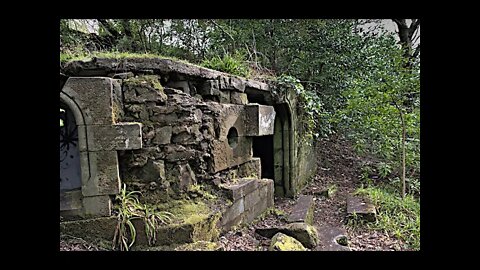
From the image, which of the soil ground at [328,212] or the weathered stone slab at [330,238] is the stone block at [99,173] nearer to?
the soil ground at [328,212]

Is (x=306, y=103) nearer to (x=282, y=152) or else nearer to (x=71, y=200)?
(x=282, y=152)

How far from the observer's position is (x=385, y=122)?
7.04 m

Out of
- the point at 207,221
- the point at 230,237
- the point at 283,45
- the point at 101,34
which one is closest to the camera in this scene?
the point at 207,221

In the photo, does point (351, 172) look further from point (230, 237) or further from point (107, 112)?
point (107, 112)

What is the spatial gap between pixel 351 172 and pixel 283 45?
156 inches

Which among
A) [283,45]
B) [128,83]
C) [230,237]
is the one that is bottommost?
[230,237]

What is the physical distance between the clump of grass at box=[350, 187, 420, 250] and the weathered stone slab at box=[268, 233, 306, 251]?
1685 millimetres

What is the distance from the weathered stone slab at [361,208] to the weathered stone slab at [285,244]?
192cm

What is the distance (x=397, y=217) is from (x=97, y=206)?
4.59 meters

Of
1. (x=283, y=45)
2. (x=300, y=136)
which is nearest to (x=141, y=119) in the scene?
(x=300, y=136)

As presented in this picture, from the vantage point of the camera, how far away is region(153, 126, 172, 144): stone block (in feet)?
13.4

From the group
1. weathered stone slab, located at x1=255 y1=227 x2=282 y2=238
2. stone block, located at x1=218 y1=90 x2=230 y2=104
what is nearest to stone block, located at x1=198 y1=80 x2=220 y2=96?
stone block, located at x1=218 y1=90 x2=230 y2=104

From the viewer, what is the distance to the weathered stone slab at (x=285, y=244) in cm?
380

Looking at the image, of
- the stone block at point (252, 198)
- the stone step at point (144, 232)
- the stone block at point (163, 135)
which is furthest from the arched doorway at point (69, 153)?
the stone block at point (252, 198)
